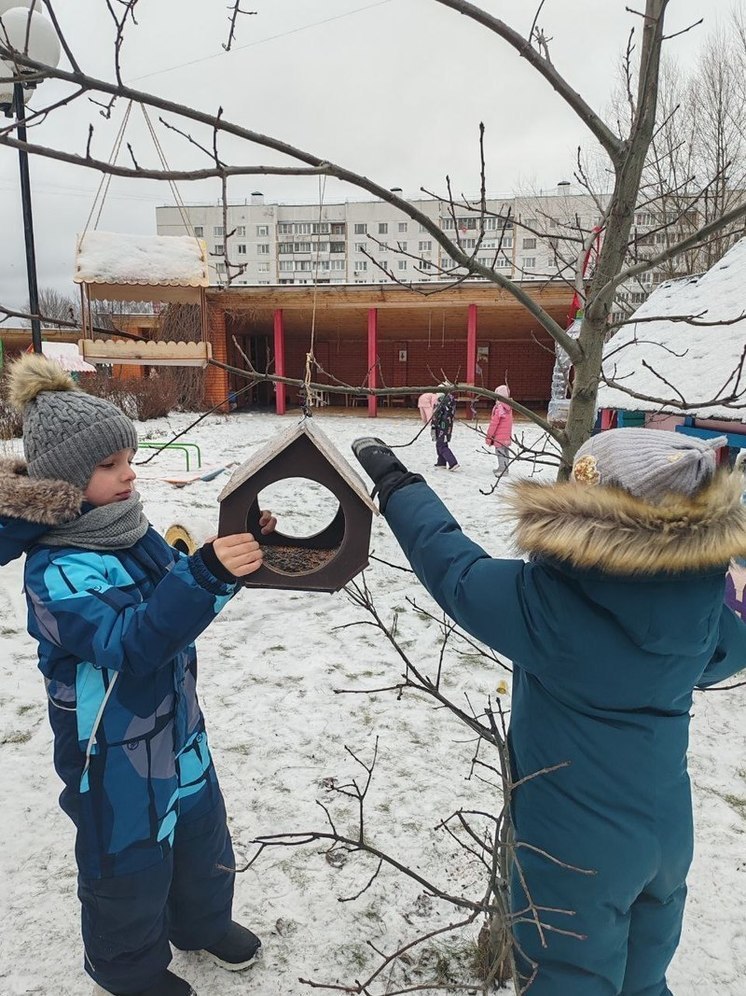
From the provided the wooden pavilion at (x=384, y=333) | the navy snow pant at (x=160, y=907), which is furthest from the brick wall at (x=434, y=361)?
the navy snow pant at (x=160, y=907)

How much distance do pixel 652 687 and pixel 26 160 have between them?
3.67 meters

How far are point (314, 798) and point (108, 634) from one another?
1761 millimetres

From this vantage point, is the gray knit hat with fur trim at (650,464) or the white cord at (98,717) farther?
the white cord at (98,717)

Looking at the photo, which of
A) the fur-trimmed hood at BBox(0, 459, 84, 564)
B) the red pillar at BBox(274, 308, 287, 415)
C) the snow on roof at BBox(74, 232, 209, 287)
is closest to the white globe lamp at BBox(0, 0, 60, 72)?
the fur-trimmed hood at BBox(0, 459, 84, 564)

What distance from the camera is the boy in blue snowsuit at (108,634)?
1411 mm

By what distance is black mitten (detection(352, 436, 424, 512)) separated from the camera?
141cm

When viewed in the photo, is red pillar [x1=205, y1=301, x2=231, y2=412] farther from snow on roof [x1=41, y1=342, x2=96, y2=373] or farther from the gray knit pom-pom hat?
the gray knit pom-pom hat

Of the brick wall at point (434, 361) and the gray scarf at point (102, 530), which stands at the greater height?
the brick wall at point (434, 361)

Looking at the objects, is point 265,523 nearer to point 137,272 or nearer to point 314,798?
point 314,798

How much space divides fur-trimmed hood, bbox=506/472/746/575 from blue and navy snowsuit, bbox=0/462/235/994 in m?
0.70

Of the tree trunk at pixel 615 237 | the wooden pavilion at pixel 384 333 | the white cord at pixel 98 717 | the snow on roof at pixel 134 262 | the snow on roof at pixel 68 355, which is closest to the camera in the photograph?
the tree trunk at pixel 615 237

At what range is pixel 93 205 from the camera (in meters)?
6.38

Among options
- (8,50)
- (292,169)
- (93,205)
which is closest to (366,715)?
(292,169)

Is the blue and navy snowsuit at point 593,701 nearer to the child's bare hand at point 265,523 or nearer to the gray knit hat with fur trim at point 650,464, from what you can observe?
the gray knit hat with fur trim at point 650,464
